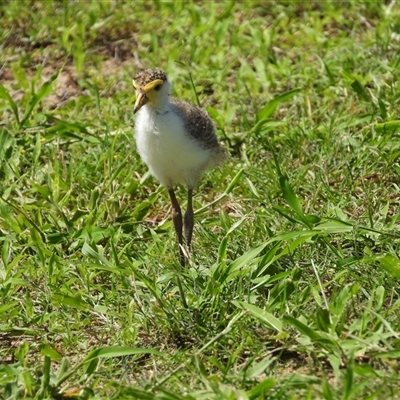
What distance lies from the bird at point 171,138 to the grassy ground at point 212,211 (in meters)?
0.26

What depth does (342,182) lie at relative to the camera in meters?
5.72

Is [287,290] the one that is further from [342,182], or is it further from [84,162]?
[84,162]

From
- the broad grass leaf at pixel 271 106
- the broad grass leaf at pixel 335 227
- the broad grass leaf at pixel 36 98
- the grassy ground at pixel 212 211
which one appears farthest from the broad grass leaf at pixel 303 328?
the broad grass leaf at pixel 36 98

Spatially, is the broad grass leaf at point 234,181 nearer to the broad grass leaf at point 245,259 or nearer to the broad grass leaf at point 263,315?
the broad grass leaf at point 245,259

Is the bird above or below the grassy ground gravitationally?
above

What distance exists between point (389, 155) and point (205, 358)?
209cm

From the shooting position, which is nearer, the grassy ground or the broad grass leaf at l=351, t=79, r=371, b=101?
the grassy ground

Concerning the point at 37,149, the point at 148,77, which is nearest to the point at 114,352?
the point at 148,77

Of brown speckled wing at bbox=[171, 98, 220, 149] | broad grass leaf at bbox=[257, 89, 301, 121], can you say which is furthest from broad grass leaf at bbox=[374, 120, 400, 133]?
brown speckled wing at bbox=[171, 98, 220, 149]

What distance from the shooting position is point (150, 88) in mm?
5277

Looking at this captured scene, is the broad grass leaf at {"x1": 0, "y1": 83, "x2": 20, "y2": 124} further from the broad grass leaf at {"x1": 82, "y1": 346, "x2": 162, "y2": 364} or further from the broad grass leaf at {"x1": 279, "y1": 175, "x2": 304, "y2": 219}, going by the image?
the broad grass leaf at {"x1": 82, "y1": 346, "x2": 162, "y2": 364}

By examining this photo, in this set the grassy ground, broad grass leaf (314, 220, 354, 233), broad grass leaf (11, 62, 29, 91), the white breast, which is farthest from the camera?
broad grass leaf (11, 62, 29, 91)

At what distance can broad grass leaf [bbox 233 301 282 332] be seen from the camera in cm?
424

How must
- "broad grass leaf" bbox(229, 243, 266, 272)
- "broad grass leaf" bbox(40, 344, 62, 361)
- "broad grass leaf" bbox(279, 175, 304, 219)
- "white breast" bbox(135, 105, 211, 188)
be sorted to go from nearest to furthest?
"broad grass leaf" bbox(40, 344, 62, 361)
"broad grass leaf" bbox(229, 243, 266, 272)
"broad grass leaf" bbox(279, 175, 304, 219)
"white breast" bbox(135, 105, 211, 188)
